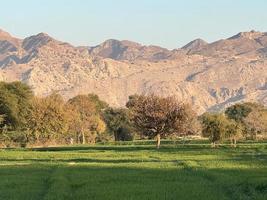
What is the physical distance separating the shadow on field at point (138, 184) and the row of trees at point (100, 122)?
140 ft

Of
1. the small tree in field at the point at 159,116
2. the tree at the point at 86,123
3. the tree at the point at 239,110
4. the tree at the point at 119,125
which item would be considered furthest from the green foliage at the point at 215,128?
the tree at the point at 239,110

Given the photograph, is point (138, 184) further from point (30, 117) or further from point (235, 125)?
point (30, 117)

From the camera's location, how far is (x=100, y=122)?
A: 5315 inches

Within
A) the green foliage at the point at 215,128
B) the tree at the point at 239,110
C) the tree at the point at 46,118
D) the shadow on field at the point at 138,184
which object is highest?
the tree at the point at 239,110

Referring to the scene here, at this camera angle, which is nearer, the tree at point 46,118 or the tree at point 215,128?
the tree at point 215,128

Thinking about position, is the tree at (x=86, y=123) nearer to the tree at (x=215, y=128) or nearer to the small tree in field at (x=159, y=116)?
the small tree in field at (x=159, y=116)

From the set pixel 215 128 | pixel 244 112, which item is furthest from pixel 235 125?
pixel 244 112

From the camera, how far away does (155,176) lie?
111ft

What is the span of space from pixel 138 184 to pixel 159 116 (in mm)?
50163

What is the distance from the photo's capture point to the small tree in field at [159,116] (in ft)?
262

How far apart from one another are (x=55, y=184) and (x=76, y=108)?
348 ft

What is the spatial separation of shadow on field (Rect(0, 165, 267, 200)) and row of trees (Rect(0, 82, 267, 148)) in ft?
140

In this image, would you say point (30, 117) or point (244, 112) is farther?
point (244, 112)

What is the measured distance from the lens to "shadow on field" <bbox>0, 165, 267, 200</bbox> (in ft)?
80.8
